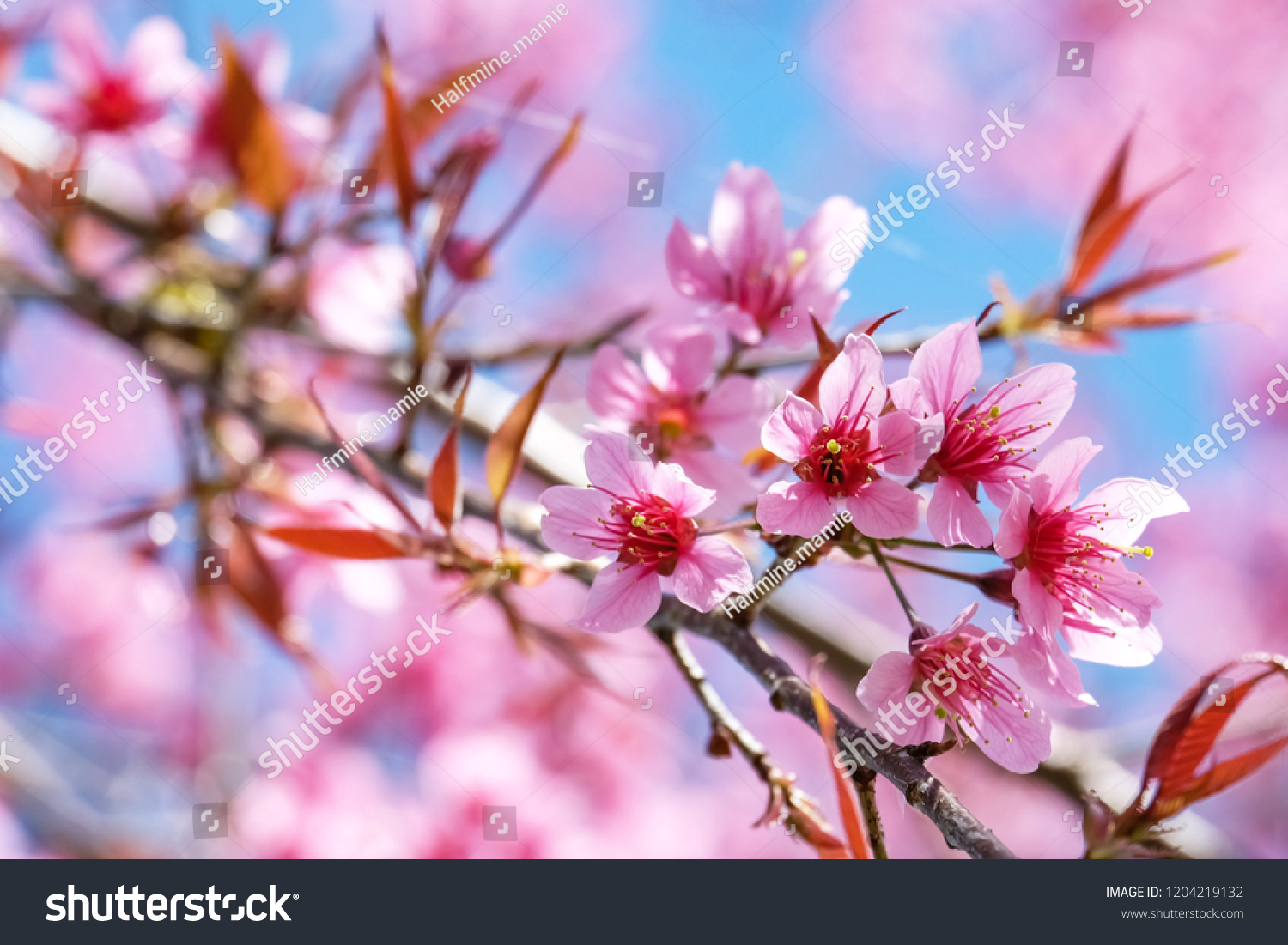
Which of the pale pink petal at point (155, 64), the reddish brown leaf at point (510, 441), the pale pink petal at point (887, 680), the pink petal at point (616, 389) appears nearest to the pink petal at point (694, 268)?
the pink petal at point (616, 389)

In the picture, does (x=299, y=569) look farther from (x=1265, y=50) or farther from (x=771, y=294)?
(x=1265, y=50)

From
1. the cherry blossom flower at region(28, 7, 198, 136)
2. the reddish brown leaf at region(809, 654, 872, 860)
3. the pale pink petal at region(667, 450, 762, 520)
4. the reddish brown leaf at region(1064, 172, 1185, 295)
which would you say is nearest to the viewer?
the reddish brown leaf at region(809, 654, 872, 860)

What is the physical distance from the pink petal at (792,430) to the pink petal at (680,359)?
0.65 ft

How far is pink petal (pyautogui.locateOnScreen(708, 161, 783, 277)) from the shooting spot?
2.97 ft

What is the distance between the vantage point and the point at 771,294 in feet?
2.91

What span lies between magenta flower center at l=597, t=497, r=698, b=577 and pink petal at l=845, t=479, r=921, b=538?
0.45 feet

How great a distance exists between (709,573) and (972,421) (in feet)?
0.76

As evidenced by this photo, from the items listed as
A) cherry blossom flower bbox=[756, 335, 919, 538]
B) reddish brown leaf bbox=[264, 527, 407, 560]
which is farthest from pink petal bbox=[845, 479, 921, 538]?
reddish brown leaf bbox=[264, 527, 407, 560]

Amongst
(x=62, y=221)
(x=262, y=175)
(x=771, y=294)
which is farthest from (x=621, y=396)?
(x=62, y=221)

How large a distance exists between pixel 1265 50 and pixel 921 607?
1958 millimetres

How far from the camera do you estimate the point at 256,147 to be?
115 cm

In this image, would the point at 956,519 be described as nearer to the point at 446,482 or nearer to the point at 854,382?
the point at 854,382

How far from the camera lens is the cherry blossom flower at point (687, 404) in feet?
2.70

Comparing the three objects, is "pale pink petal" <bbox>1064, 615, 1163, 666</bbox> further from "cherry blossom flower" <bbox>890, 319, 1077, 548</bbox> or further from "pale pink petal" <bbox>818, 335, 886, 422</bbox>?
"pale pink petal" <bbox>818, 335, 886, 422</bbox>
